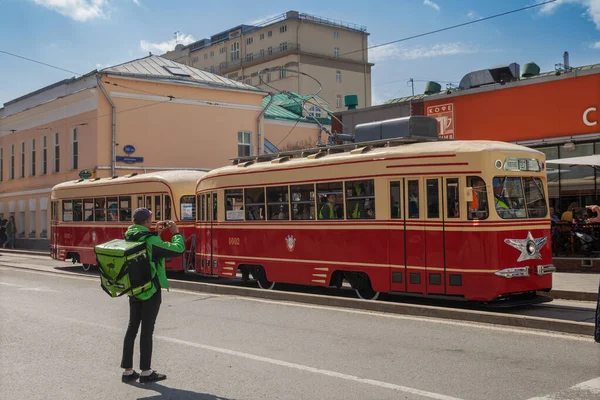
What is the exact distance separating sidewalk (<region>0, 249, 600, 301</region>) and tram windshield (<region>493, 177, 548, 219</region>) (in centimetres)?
193

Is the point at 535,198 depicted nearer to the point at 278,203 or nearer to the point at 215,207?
the point at 278,203

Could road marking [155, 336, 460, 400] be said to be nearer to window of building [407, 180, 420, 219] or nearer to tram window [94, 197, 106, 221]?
window of building [407, 180, 420, 219]

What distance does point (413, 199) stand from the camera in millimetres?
12516

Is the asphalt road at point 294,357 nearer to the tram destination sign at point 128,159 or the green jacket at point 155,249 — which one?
the green jacket at point 155,249

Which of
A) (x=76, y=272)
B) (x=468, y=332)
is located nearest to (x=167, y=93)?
(x=76, y=272)

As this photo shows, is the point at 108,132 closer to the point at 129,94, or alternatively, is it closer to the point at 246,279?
the point at 129,94

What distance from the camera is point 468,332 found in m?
9.81

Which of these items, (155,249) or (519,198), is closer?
(155,249)

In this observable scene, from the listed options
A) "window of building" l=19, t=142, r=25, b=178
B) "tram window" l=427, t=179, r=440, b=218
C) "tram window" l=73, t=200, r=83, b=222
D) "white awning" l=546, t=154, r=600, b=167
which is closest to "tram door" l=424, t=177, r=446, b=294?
"tram window" l=427, t=179, r=440, b=218

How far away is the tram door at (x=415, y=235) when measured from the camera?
12.3 metres

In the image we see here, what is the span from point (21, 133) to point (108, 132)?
482 inches

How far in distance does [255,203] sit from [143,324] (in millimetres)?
9008

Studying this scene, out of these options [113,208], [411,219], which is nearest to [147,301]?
[411,219]

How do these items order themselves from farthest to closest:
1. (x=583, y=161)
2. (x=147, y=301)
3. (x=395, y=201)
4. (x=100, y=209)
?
(x=100, y=209) → (x=583, y=161) → (x=395, y=201) → (x=147, y=301)
